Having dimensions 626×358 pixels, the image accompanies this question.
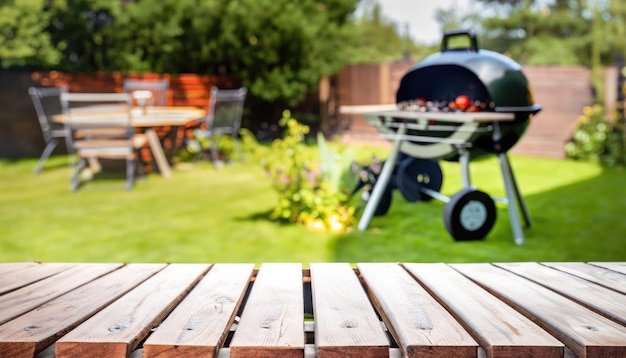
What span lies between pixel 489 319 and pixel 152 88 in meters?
8.94

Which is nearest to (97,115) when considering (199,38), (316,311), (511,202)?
(199,38)

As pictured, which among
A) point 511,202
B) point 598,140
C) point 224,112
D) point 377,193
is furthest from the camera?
point 598,140

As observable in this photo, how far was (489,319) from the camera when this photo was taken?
1.82m

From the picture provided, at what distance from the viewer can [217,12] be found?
11320 mm

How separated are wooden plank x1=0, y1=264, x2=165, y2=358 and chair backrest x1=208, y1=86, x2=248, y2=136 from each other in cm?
711

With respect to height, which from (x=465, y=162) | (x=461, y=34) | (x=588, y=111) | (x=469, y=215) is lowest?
(x=469, y=215)

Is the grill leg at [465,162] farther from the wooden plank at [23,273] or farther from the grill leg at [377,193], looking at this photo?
the wooden plank at [23,273]

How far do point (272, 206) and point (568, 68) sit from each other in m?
6.86

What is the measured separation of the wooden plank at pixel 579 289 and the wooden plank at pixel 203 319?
1005mm

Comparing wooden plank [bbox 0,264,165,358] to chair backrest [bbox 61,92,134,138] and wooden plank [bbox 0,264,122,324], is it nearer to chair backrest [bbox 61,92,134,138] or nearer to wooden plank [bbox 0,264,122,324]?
wooden plank [bbox 0,264,122,324]

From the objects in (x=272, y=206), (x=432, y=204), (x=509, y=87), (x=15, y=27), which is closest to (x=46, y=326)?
(x=509, y=87)

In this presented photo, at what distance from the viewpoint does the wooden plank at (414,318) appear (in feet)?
5.30

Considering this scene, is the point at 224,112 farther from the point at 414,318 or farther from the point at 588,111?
the point at 414,318

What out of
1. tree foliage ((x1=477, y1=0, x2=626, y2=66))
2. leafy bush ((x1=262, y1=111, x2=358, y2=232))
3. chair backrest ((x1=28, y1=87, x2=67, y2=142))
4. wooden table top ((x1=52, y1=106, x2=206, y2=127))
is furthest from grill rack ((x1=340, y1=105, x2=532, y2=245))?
tree foliage ((x1=477, y1=0, x2=626, y2=66))
